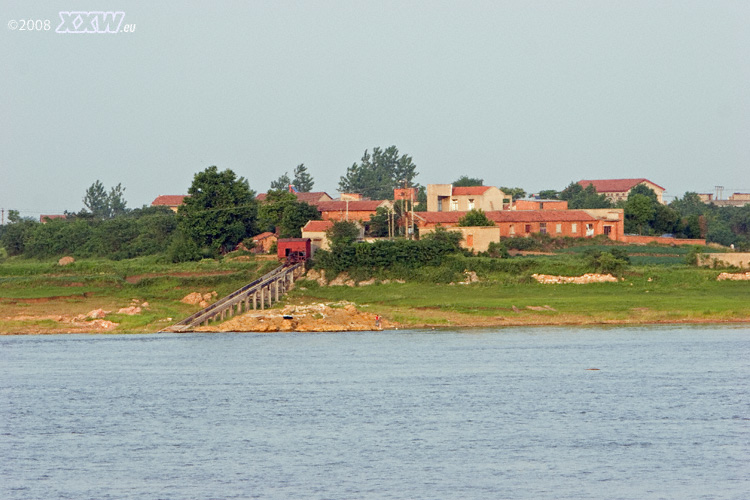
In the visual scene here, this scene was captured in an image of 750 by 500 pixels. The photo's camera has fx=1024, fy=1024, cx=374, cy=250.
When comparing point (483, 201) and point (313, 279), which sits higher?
point (483, 201)

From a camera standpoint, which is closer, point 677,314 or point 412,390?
point 412,390

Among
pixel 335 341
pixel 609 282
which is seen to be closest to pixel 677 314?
pixel 609 282

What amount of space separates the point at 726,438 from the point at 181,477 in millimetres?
15609

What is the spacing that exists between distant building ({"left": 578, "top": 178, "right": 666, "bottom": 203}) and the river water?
96449mm

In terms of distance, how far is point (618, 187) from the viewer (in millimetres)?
151000

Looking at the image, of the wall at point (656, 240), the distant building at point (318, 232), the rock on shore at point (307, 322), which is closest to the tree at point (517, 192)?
the wall at point (656, 240)

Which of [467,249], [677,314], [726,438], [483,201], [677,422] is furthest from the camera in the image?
[483,201]

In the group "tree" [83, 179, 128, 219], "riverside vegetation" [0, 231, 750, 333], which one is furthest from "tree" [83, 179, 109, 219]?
"riverside vegetation" [0, 231, 750, 333]

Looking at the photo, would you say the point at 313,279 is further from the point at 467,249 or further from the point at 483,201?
the point at 483,201

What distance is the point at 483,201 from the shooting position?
10788 centimetres

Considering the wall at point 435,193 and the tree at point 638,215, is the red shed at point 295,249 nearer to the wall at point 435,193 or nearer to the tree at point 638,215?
the wall at point 435,193

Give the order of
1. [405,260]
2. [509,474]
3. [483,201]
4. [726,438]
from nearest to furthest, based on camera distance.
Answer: [509,474]
[726,438]
[405,260]
[483,201]

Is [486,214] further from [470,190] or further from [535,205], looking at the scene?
[535,205]

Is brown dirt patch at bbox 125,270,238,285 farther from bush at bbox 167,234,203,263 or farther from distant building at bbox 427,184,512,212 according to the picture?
distant building at bbox 427,184,512,212
